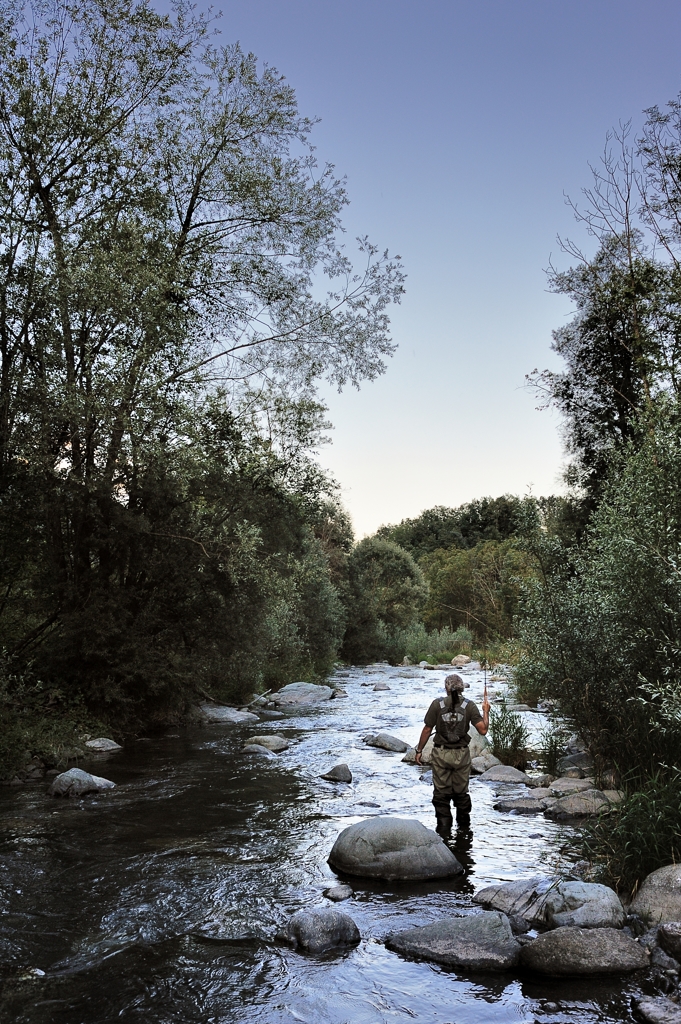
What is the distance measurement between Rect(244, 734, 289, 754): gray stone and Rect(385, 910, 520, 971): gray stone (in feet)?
29.7

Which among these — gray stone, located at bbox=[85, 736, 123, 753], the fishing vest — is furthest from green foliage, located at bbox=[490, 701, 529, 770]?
gray stone, located at bbox=[85, 736, 123, 753]

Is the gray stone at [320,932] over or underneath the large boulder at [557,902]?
underneath

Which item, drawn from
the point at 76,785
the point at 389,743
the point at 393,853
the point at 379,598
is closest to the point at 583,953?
the point at 393,853

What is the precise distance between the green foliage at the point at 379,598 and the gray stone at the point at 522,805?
107 ft

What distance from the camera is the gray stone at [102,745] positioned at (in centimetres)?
1407

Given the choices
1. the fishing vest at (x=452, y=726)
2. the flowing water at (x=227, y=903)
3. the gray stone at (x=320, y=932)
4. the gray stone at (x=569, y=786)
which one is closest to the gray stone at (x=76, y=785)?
the flowing water at (x=227, y=903)

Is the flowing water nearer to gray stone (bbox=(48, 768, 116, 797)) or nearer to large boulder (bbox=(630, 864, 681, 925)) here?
gray stone (bbox=(48, 768, 116, 797))

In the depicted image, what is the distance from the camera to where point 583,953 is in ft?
18.0

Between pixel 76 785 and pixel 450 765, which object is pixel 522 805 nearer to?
pixel 450 765

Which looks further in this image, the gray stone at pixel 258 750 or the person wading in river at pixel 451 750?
the gray stone at pixel 258 750

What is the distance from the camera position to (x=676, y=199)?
34.3 feet

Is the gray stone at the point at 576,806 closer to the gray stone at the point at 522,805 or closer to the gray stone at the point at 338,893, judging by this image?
the gray stone at the point at 522,805

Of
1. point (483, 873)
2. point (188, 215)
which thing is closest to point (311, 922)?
point (483, 873)

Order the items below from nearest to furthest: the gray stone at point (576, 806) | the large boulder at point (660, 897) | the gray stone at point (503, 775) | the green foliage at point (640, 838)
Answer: the large boulder at point (660, 897), the green foliage at point (640, 838), the gray stone at point (576, 806), the gray stone at point (503, 775)
